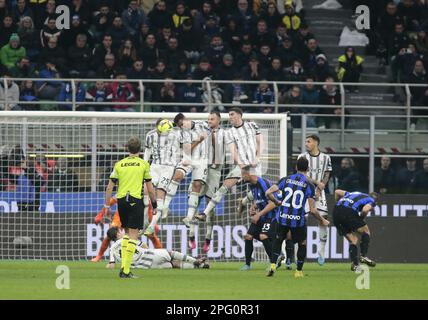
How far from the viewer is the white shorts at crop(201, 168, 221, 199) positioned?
21.6m

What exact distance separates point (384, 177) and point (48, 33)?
7.73 m

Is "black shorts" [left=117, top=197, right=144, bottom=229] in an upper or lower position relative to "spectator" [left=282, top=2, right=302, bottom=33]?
lower

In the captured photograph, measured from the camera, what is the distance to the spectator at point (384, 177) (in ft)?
84.3

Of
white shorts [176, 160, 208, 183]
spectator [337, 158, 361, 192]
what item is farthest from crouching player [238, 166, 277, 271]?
spectator [337, 158, 361, 192]

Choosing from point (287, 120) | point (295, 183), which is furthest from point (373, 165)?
point (295, 183)

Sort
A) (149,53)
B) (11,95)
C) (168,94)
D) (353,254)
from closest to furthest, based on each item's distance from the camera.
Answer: (353,254)
(11,95)
(168,94)
(149,53)

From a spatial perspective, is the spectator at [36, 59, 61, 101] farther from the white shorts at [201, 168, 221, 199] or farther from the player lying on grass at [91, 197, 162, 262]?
the white shorts at [201, 168, 221, 199]

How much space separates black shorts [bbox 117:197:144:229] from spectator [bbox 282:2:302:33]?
1297 cm

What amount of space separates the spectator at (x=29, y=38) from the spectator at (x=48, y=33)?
0.42 ft

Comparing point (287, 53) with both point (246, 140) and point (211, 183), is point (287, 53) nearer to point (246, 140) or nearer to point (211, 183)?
point (246, 140)

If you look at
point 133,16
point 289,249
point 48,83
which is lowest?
point 289,249

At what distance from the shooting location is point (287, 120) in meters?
22.3

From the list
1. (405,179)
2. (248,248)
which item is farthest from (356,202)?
(405,179)

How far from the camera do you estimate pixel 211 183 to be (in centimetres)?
2169
